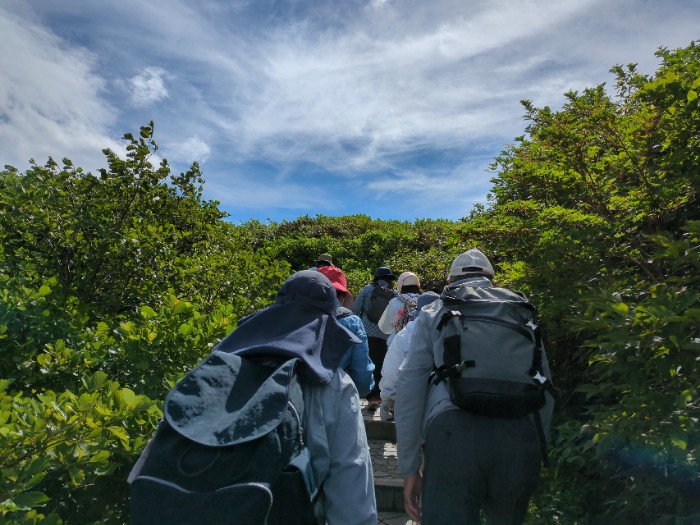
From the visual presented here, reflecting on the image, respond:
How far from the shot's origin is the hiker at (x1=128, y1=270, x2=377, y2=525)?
133 cm

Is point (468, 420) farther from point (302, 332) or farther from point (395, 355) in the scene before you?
point (395, 355)

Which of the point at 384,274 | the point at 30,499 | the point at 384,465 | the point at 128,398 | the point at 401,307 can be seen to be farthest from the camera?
the point at 384,274

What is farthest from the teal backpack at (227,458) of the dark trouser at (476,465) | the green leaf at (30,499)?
the dark trouser at (476,465)

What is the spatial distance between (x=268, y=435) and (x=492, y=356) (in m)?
1.20

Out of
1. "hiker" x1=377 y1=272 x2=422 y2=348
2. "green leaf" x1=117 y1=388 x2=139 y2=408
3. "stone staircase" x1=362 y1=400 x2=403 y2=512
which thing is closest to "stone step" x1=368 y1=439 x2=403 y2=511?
"stone staircase" x1=362 y1=400 x2=403 y2=512

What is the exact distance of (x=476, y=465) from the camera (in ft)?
6.91

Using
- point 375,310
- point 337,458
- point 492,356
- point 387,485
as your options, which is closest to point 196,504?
point 337,458

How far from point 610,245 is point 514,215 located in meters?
0.89

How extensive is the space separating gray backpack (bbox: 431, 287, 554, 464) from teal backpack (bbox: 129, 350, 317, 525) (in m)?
0.90

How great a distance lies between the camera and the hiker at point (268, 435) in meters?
1.33

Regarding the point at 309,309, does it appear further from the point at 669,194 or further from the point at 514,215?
the point at 514,215

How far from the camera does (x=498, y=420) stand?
2145 mm

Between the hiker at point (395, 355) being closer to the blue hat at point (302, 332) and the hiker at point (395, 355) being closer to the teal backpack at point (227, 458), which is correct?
the blue hat at point (302, 332)

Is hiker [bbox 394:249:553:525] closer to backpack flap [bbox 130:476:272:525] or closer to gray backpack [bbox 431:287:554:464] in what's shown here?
gray backpack [bbox 431:287:554:464]
